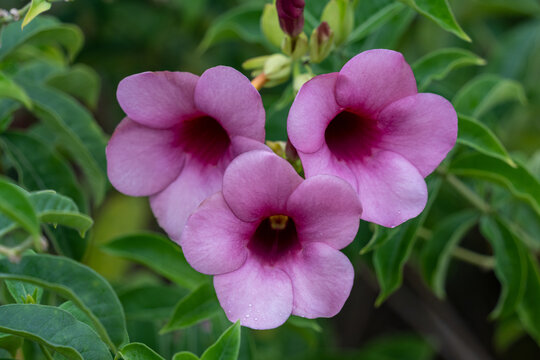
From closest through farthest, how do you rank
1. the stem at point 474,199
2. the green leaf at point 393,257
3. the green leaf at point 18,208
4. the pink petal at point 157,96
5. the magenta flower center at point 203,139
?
the green leaf at point 18,208
the pink petal at point 157,96
the magenta flower center at point 203,139
the green leaf at point 393,257
the stem at point 474,199

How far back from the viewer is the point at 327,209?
1091 mm

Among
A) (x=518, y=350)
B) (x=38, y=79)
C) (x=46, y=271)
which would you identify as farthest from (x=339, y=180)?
(x=518, y=350)

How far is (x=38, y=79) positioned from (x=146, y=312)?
75 centimetres

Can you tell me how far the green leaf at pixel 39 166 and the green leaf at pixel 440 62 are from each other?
87cm

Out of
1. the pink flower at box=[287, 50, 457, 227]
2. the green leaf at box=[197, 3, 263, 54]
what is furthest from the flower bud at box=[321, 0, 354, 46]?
the green leaf at box=[197, 3, 263, 54]

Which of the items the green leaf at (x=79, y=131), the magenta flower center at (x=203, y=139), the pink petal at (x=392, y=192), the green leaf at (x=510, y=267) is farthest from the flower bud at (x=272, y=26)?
the green leaf at (x=510, y=267)

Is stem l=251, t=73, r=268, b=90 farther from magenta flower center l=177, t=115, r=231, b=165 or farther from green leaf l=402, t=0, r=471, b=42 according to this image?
green leaf l=402, t=0, r=471, b=42

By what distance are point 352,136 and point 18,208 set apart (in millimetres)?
641

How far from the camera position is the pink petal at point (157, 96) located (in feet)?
3.79

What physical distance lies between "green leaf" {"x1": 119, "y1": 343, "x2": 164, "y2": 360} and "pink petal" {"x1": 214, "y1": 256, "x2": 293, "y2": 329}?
15 centimetres

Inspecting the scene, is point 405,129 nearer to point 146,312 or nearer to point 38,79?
point 146,312

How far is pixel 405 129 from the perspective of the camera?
117cm

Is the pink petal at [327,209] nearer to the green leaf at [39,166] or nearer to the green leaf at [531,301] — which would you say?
the green leaf at [39,166]

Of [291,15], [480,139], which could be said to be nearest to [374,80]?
[291,15]
